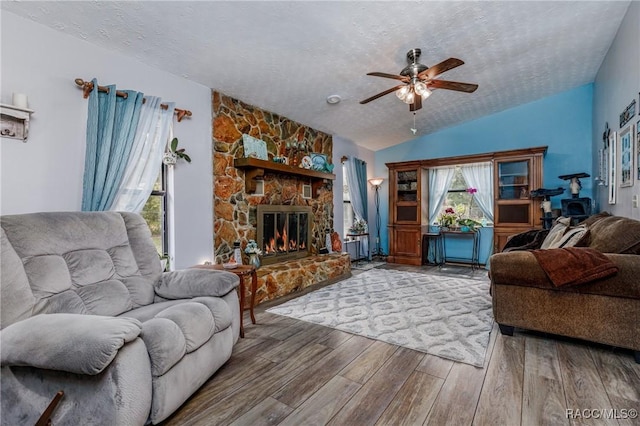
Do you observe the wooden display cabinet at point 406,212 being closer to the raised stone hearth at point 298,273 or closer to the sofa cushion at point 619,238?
the raised stone hearth at point 298,273

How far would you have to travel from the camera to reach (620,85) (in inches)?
128

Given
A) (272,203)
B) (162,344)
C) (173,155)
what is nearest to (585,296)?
(162,344)

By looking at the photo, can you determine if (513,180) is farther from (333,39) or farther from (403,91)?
(333,39)

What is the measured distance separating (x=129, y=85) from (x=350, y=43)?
2161 millimetres

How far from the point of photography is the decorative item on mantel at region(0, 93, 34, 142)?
2.11m

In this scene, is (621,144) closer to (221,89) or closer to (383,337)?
(383,337)

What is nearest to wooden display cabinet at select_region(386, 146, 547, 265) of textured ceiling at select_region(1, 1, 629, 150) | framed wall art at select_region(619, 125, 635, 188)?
textured ceiling at select_region(1, 1, 629, 150)

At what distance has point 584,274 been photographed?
83.3 inches

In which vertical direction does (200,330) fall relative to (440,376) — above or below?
above

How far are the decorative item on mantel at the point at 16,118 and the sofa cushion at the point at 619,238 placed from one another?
175 inches

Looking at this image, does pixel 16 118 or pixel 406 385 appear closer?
pixel 406 385

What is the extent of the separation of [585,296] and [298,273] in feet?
9.72

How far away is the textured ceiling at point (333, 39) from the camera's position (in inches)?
94.1

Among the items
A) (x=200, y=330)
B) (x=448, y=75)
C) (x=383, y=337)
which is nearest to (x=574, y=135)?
(x=448, y=75)
